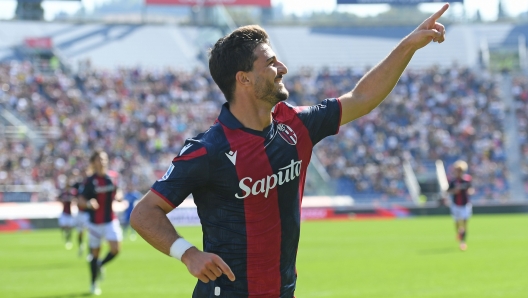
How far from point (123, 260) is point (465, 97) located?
31.4 m

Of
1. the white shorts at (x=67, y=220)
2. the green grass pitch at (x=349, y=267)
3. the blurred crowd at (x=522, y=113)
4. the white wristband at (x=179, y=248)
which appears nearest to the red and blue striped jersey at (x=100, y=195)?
the green grass pitch at (x=349, y=267)

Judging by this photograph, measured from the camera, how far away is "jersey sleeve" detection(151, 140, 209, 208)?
476 cm

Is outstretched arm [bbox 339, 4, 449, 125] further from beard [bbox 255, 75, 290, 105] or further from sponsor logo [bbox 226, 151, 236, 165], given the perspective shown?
sponsor logo [bbox 226, 151, 236, 165]

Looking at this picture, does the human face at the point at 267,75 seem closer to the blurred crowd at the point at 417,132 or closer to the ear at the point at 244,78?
the ear at the point at 244,78

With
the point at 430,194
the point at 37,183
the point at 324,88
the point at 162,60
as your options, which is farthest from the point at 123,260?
the point at 162,60

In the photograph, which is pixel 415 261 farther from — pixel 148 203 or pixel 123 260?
pixel 148 203

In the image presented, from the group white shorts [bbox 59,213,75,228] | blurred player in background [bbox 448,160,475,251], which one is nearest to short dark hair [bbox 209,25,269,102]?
blurred player in background [bbox 448,160,475,251]

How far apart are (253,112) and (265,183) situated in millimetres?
454

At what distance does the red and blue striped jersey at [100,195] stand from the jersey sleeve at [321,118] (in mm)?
11773

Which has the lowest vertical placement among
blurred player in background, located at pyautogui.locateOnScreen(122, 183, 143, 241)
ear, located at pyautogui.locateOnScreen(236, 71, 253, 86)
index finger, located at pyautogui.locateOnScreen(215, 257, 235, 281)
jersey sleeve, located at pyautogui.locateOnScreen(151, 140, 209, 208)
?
blurred player in background, located at pyautogui.locateOnScreen(122, 183, 143, 241)

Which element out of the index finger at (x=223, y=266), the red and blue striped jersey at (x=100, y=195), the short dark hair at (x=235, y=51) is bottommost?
the red and blue striped jersey at (x=100, y=195)

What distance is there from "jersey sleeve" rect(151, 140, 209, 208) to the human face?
510 mm

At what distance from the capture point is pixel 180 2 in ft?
174

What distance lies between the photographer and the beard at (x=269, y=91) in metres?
4.95
